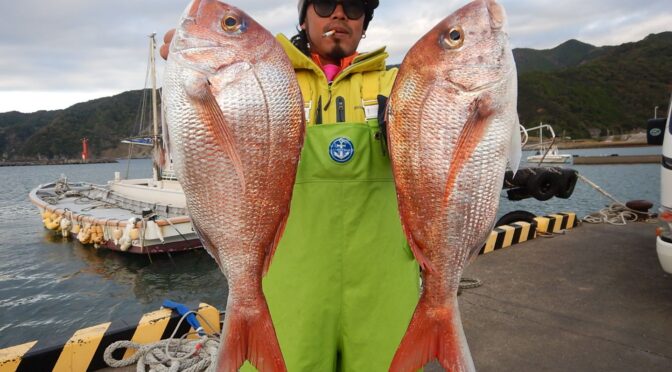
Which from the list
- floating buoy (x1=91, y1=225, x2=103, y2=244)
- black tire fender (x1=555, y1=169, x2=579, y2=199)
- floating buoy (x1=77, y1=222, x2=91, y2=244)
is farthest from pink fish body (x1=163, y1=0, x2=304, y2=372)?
floating buoy (x1=77, y1=222, x2=91, y2=244)

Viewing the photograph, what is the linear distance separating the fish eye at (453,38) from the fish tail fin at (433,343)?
3.10 ft

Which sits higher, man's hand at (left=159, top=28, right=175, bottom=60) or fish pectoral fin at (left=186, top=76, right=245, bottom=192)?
man's hand at (left=159, top=28, right=175, bottom=60)

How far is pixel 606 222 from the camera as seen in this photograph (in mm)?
8453

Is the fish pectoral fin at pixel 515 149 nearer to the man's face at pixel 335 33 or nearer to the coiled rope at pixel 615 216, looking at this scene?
the man's face at pixel 335 33

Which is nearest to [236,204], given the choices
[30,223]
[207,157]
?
[207,157]

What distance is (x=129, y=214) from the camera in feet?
54.5

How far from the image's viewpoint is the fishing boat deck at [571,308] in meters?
3.57

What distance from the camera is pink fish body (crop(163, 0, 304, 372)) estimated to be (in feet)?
4.70

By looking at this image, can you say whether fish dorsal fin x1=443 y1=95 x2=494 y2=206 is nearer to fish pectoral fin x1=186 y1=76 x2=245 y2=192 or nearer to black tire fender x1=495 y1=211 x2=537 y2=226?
fish pectoral fin x1=186 y1=76 x2=245 y2=192

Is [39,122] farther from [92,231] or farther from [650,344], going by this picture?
[650,344]

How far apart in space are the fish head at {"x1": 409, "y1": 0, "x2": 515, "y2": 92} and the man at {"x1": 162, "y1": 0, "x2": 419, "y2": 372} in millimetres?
342

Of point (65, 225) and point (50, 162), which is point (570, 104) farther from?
point (50, 162)

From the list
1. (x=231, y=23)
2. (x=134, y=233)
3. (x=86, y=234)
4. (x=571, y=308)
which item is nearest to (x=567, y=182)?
(x=571, y=308)

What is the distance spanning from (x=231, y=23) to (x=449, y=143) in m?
0.91
